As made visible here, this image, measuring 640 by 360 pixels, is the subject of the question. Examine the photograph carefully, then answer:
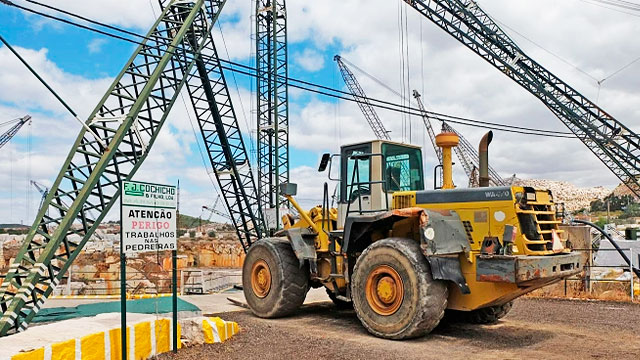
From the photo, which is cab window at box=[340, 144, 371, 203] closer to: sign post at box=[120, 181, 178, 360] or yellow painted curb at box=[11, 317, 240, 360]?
yellow painted curb at box=[11, 317, 240, 360]

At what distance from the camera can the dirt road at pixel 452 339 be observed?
26.5 feet

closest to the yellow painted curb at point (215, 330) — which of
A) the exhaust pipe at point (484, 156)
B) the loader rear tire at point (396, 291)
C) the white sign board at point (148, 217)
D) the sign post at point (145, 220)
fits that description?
the sign post at point (145, 220)

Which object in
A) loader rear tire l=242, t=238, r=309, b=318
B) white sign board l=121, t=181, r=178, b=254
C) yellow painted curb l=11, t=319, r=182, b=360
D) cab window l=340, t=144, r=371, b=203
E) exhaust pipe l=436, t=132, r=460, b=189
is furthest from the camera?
loader rear tire l=242, t=238, r=309, b=318

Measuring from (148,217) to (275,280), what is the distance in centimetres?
412

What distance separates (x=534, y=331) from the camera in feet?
32.3

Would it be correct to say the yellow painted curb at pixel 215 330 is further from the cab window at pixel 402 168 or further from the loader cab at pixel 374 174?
the cab window at pixel 402 168

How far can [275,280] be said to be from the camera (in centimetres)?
1131

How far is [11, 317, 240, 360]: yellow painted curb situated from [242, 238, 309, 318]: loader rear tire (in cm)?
222

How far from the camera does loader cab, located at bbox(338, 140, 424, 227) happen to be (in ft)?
34.1

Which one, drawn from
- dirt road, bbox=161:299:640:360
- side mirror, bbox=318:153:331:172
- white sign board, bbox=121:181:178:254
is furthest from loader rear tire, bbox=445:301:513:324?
white sign board, bbox=121:181:178:254

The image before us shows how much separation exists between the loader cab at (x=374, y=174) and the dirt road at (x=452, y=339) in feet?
7.42

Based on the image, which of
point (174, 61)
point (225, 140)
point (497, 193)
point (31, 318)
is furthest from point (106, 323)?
point (225, 140)

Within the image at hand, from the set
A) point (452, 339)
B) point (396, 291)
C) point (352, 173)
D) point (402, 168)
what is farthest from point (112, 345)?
point (402, 168)

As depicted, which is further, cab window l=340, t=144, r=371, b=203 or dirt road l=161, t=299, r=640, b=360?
cab window l=340, t=144, r=371, b=203
